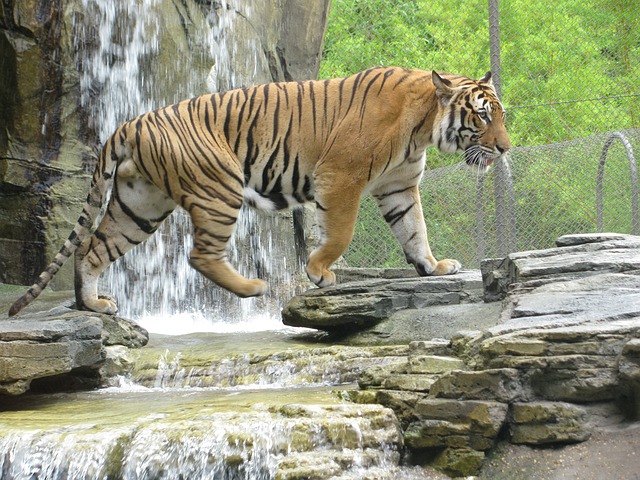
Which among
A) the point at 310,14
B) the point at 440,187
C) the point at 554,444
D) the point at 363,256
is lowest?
the point at 554,444

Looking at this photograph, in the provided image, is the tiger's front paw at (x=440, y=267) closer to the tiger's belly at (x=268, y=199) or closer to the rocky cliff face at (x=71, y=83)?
the tiger's belly at (x=268, y=199)

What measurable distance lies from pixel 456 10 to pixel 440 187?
20.3 feet

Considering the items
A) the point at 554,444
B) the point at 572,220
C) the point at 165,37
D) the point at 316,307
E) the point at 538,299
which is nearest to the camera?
the point at 554,444

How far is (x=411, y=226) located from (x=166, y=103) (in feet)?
10.2

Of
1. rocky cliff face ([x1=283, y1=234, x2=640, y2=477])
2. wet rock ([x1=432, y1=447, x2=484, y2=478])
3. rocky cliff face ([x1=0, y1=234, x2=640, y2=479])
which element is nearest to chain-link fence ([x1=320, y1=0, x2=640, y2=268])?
rocky cliff face ([x1=0, y1=234, x2=640, y2=479])

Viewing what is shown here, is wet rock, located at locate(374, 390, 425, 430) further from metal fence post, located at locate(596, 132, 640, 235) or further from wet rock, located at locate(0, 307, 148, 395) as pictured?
metal fence post, located at locate(596, 132, 640, 235)

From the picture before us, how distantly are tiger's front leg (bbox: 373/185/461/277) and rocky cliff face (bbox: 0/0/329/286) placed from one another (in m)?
2.75

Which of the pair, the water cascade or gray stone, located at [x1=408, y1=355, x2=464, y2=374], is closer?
the water cascade

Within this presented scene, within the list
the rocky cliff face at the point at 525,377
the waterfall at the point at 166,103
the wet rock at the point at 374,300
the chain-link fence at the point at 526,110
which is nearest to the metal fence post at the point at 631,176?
A: the chain-link fence at the point at 526,110

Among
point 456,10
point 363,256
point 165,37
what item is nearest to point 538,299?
point 363,256

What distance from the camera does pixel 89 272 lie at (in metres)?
5.34

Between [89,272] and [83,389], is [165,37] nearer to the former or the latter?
[89,272]

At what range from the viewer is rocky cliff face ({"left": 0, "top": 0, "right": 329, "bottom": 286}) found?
275 inches

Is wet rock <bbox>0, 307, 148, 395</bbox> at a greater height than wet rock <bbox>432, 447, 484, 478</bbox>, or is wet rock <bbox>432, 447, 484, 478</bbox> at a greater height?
wet rock <bbox>0, 307, 148, 395</bbox>
